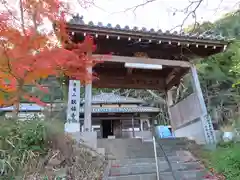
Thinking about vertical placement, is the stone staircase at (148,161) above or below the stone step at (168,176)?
above

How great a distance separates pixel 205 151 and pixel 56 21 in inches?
216

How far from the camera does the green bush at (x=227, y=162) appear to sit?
4247 millimetres

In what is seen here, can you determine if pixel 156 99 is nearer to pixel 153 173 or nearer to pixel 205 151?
pixel 205 151

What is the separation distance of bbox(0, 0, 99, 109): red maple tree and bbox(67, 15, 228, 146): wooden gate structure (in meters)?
0.40

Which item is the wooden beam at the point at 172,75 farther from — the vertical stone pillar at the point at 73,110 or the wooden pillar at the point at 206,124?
the vertical stone pillar at the point at 73,110

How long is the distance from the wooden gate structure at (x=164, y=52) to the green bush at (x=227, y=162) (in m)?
1.17

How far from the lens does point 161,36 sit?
252 inches

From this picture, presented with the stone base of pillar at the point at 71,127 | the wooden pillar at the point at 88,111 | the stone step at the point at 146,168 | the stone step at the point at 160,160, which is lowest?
the stone step at the point at 146,168

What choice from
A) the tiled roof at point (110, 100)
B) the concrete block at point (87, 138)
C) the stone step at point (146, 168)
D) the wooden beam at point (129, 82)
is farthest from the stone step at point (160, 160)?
the tiled roof at point (110, 100)

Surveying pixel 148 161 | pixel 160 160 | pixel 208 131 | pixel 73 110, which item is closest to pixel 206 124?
pixel 208 131

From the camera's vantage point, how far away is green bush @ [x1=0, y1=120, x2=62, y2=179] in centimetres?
358

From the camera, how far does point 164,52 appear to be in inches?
289

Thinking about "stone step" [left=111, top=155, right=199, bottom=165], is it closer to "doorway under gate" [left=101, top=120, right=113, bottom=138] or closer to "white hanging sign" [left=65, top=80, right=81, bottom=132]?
→ "white hanging sign" [left=65, top=80, right=81, bottom=132]

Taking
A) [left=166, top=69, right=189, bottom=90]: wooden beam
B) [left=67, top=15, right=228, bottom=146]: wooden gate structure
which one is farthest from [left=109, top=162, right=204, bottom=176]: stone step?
[left=166, top=69, right=189, bottom=90]: wooden beam
